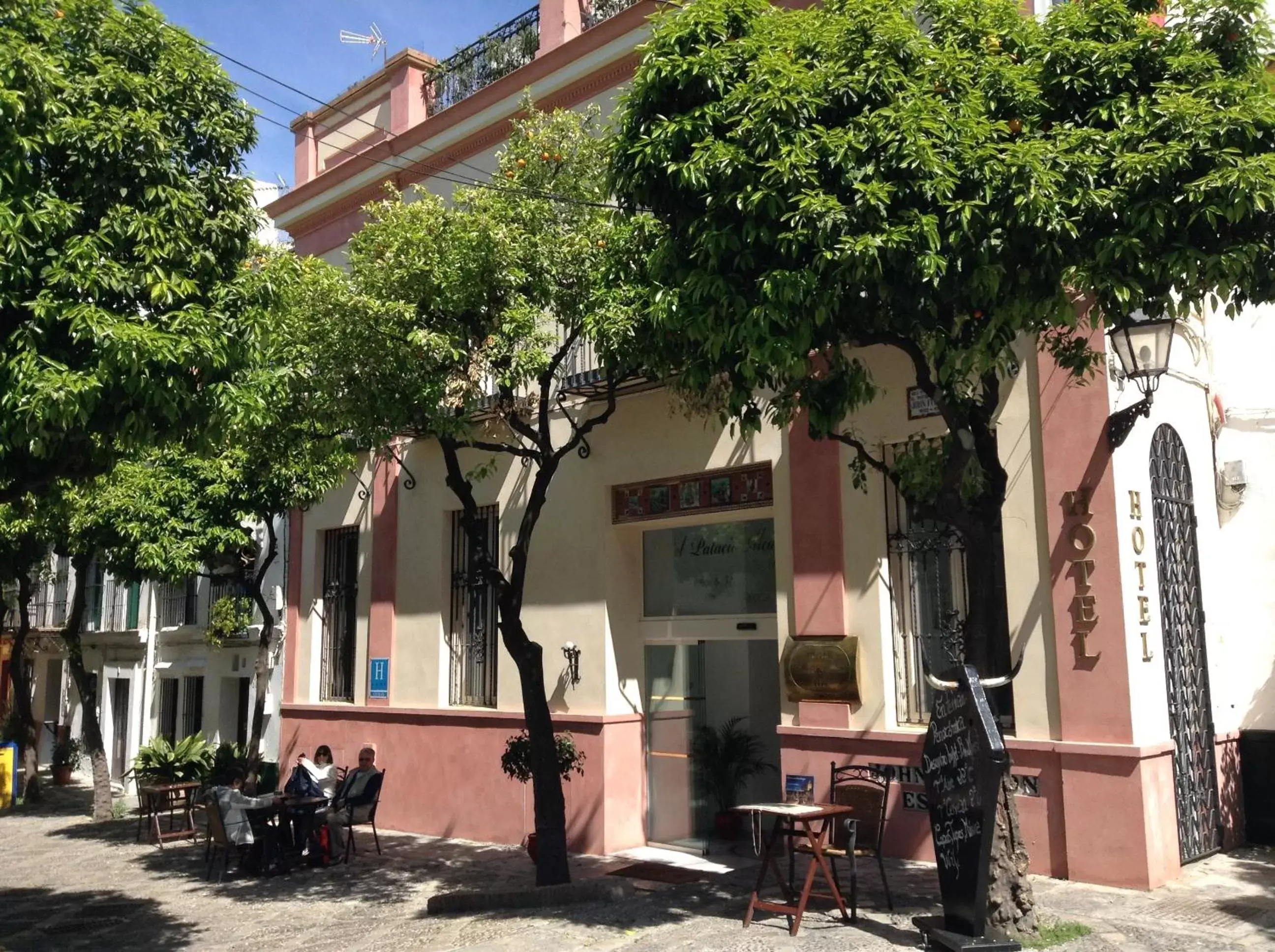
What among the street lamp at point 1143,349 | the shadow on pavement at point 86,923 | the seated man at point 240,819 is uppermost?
the street lamp at point 1143,349

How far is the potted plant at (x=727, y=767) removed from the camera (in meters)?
11.9

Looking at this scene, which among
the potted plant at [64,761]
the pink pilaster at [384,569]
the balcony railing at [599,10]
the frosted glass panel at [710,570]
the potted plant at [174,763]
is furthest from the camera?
the potted plant at [64,761]

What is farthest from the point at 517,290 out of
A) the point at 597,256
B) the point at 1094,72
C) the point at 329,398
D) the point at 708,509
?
the point at 1094,72

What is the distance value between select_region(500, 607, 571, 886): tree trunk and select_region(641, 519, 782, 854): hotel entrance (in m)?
2.70

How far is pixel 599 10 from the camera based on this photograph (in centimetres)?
1376

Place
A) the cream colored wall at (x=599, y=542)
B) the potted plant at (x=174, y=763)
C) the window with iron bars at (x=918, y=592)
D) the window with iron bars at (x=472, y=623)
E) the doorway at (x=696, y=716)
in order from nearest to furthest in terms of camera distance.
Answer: the window with iron bars at (x=918, y=592) → the cream colored wall at (x=599, y=542) → the doorway at (x=696, y=716) → the window with iron bars at (x=472, y=623) → the potted plant at (x=174, y=763)

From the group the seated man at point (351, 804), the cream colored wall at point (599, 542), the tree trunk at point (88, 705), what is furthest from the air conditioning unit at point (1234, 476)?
the tree trunk at point (88, 705)

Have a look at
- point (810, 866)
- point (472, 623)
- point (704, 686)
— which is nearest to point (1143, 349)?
point (810, 866)

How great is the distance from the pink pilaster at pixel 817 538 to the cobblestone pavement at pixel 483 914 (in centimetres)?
221

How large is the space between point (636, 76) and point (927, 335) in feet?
8.80

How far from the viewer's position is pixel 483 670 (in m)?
13.8

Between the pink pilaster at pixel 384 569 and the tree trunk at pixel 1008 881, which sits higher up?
the pink pilaster at pixel 384 569

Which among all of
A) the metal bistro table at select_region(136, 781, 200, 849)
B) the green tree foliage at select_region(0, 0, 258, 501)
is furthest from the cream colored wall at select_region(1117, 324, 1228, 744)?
the metal bistro table at select_region(136, 781, 200, 849)

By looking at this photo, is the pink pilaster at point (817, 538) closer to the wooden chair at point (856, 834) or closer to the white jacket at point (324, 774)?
the wooden chair at point (856, 834)
